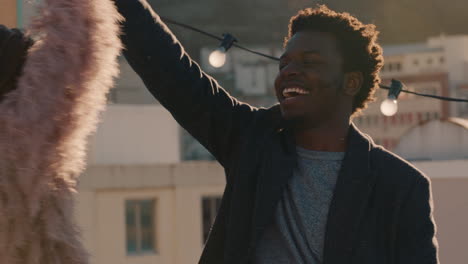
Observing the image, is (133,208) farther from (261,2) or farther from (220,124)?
(261,2)

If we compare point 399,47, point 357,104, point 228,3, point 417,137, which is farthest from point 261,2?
point 357,104

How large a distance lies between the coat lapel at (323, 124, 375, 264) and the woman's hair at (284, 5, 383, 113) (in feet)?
0.77

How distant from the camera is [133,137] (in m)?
28.5

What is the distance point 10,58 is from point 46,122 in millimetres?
165

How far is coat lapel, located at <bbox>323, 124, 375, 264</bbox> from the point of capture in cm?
256

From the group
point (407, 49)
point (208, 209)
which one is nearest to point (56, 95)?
point (208, 209)

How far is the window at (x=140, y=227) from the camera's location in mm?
26344

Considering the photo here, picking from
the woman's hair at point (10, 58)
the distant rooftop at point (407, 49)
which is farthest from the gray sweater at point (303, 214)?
the distant rooftop at point (407, 49)

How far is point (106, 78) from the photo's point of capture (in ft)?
7.35

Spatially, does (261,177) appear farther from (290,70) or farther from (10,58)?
(10,58)

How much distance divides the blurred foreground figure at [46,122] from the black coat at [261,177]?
18.1 inches

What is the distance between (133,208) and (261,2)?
65836mm

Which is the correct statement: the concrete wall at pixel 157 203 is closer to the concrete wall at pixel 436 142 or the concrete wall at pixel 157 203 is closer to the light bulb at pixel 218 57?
the concrete wall at pixel 436 142

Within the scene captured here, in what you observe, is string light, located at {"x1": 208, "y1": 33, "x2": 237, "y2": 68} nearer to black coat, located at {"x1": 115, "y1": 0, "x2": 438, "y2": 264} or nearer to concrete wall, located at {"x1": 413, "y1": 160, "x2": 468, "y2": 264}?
black coat, located at {"x1": 115, "y1": 0, "x2": 438, "y2": 264}
